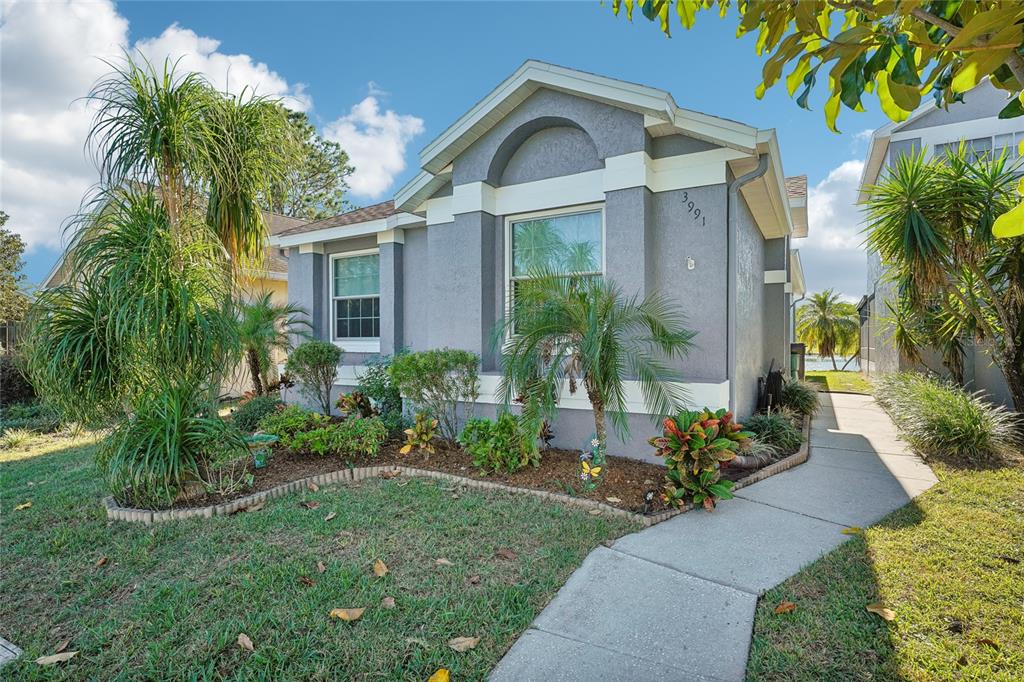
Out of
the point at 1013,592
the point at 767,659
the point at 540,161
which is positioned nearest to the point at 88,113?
the point at 540,161

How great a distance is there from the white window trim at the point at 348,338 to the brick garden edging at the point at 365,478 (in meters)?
4.54

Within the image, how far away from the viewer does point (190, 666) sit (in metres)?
2.82

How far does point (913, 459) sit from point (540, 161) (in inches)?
266

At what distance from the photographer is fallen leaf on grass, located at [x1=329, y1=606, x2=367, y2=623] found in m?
3.21

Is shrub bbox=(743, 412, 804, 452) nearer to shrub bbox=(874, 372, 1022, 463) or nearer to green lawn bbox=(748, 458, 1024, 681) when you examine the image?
shrub bbox=(874, 372, 1022, 463)

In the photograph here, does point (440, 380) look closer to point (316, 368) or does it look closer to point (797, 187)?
point (316, 368)

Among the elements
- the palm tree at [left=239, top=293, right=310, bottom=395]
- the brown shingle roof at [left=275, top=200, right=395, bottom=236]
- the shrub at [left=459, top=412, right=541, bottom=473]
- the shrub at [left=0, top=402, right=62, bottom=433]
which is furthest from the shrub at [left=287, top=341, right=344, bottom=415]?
the shrub at [left=0, top=402, right=62, bottom=433]

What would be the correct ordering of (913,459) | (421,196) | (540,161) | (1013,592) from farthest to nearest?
(421,196)
(540,161)
(913,459)
(1013,592)

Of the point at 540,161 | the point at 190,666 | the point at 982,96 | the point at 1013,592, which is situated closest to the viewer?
the point at 190,666

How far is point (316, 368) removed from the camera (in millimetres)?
9148

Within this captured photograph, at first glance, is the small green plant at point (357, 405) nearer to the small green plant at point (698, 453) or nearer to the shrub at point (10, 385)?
the small green plant at point (698, 453)

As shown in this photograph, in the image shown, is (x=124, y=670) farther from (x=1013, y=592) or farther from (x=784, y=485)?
(x=784, y=485)

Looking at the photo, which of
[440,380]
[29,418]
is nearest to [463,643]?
[440,380]

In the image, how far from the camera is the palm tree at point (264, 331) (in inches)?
386
